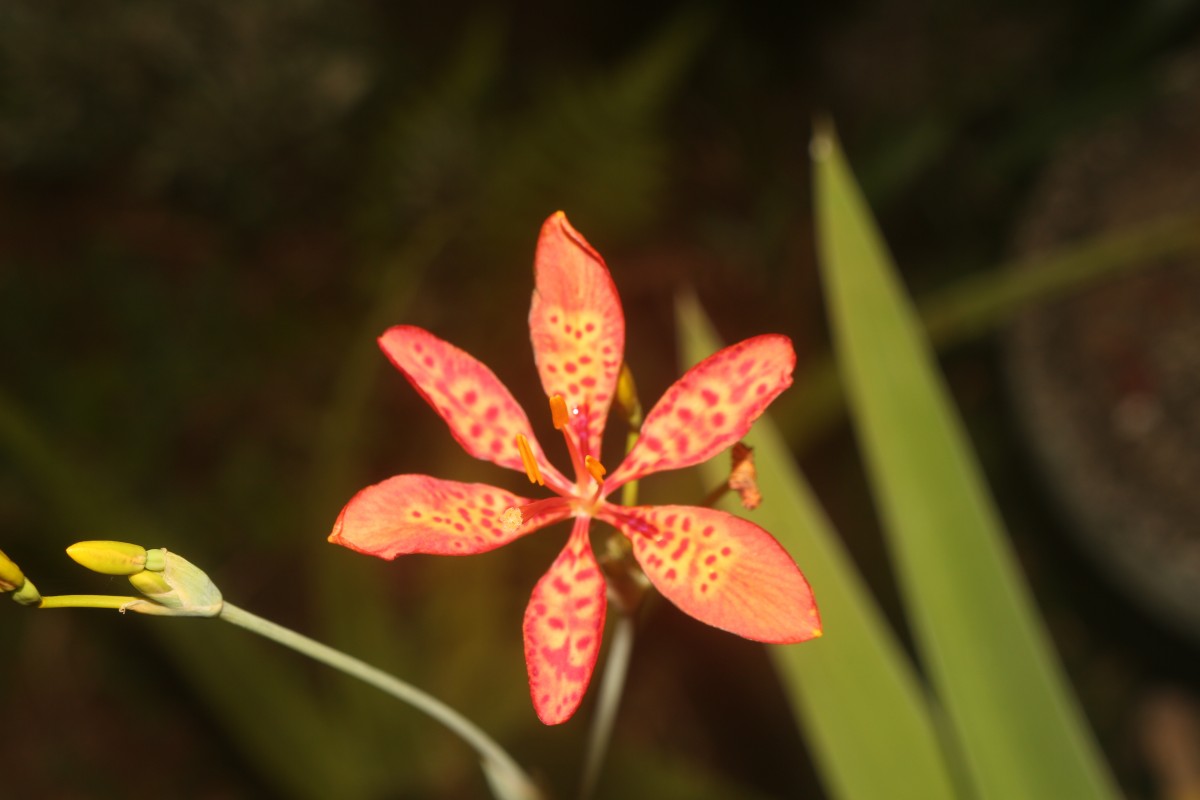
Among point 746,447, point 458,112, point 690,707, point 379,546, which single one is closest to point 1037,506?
point 690,707

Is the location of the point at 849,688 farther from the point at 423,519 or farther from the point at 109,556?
the point at 109,556

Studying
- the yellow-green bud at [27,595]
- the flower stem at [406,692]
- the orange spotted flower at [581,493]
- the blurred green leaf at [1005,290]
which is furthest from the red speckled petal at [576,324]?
the blurred green leaf at [1005,290]

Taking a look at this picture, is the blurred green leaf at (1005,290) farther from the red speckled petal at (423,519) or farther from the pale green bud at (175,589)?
the pale green bud at (175,589)

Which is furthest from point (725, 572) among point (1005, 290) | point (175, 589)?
point (1005, 290)

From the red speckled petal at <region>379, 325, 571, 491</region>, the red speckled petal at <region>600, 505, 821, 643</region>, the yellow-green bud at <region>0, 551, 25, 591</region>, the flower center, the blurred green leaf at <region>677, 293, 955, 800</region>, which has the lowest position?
the blurred green leaf at <region>677, 293, 955, 800</region>

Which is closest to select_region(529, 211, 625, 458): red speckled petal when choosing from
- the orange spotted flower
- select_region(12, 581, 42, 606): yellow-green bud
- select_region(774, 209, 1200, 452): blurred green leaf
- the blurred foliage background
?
the orange spotted flower

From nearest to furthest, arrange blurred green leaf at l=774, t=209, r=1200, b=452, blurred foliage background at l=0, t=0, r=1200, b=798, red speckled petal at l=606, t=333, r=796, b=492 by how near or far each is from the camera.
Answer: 1. red speckled petal at l=606, t=333, r=796, b=492
2. blurred green leaf at l=774, t=209, r=1200, b=452
3. blurred foliage background at l=0, t=0, r=1200, b=798

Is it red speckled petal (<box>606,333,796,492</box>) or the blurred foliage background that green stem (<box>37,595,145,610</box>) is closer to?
red speckled petal (<box>606,333,796,492</box>)

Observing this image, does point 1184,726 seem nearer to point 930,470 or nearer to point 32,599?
point 930,470
